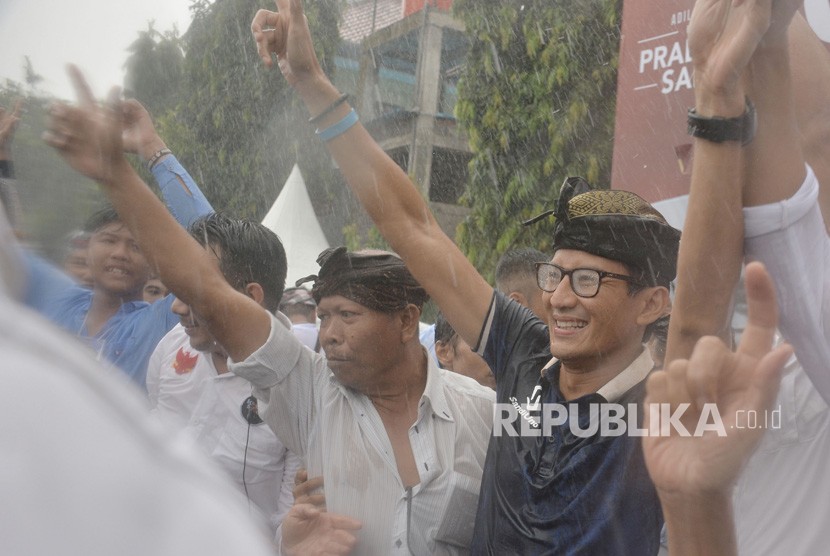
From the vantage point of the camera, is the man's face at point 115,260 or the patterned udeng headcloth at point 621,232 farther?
the man's face at point 115,260

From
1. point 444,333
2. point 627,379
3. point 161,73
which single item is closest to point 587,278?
point 627,379

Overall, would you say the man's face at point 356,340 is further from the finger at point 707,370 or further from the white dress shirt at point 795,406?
the finger at point 707,370

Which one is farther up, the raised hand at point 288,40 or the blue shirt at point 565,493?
the raised hand at point 288,40

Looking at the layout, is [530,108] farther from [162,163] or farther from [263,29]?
[263,29]

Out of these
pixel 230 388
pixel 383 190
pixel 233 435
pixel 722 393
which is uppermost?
pixel 383 190

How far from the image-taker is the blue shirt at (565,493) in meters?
1.95

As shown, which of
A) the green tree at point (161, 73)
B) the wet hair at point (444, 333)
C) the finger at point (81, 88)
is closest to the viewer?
the finger at point (81, 88)

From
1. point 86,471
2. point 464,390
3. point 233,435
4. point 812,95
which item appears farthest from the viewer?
point 233,435

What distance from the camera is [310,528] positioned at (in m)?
2.21

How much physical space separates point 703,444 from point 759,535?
0.73m

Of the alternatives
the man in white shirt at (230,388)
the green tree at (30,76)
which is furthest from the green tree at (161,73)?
the green tree at (30,76)

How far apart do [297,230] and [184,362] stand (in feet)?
19.5

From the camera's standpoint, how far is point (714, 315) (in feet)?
5.47

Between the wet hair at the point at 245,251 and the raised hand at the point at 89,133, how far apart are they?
0.68m
